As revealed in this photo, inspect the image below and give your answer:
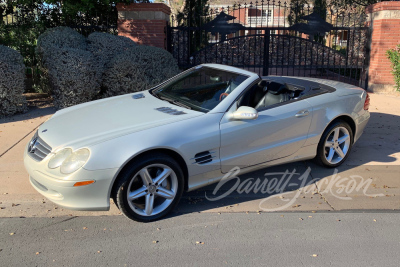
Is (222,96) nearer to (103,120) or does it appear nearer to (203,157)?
(203,157)

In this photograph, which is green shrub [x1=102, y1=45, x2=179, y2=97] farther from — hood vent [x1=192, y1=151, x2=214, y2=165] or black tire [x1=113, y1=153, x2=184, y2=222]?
black tire [x1=113, y1=153, x2=184, y2=222]

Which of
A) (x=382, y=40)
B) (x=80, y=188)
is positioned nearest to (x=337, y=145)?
(x=80, y=188)

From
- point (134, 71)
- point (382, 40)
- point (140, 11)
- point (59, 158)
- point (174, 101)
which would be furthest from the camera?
point (382, 40)

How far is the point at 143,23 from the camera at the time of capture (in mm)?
10703

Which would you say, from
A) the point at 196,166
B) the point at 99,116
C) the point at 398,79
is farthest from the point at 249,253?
the point at 398,79

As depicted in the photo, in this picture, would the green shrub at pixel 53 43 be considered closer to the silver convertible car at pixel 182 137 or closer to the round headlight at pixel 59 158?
the silver convertible car at pixel 182 137

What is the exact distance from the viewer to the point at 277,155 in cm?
520

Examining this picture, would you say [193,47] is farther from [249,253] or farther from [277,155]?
[249,253]

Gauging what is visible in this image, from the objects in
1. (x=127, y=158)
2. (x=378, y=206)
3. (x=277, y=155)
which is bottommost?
(x=378, y=206)

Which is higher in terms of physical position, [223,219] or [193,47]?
[193,47]

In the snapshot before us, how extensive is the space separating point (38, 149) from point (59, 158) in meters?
0.48

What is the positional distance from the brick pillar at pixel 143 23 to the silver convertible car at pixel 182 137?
5.14 metres

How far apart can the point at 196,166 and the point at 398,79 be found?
27.3 feet

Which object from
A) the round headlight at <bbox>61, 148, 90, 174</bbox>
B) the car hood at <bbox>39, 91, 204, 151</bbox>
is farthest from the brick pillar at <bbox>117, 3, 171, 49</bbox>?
the round headlight at <bbox>61, 148, 90, 174</bbox>
